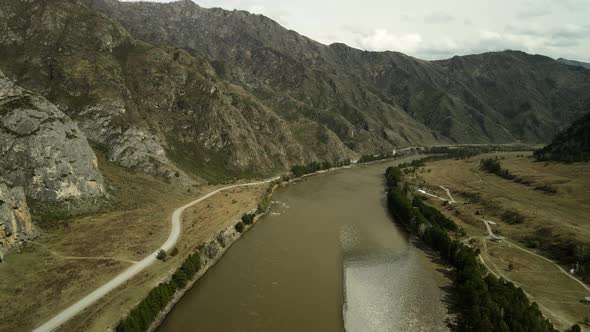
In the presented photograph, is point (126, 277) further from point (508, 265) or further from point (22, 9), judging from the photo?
point (22, 9)

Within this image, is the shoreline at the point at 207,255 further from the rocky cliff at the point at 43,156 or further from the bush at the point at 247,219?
the rocky cliff at the point at 43,156

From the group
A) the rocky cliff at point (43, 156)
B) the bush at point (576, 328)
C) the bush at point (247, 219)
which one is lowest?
the bush at point (576, 328)

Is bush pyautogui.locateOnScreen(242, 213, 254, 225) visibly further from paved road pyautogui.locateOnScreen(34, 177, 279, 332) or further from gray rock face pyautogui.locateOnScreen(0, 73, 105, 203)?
gray rock face pyautogui.locateOnScreen(0, 73, 105, 203)

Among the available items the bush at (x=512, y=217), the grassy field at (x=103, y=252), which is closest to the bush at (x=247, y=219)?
the grassy field at (x=103, y=252)

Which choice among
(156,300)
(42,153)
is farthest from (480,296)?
(42,153)

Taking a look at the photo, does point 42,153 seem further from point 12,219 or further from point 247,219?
point 247,219

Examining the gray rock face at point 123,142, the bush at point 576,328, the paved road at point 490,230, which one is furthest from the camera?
the gray rock face at point 123,142
